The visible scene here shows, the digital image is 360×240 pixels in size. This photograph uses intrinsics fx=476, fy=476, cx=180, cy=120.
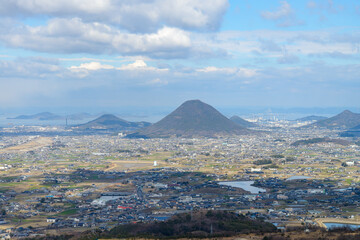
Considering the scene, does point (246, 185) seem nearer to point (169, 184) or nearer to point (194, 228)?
point (169, 184)

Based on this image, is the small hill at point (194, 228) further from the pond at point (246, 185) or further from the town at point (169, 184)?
the pond at point (246, 185)

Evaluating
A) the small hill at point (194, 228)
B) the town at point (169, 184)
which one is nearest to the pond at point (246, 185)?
the town at point (169, 184)

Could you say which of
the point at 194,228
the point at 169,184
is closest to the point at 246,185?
the point at 169,184

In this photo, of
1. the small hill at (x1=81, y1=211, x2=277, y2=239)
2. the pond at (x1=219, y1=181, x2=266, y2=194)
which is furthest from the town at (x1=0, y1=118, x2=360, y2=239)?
the small hill at (x1=81, y1=211, x2=277, y2=239)

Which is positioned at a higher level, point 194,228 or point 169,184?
point 169,184

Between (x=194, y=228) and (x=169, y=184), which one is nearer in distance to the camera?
(x=194, y=228)

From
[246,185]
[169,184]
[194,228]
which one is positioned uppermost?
[169,184]

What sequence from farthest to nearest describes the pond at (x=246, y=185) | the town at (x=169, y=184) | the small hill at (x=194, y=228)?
the pond at (x=246, y=185) < the town at (x=169, y=184) < the small hill at (x=194, y=228)

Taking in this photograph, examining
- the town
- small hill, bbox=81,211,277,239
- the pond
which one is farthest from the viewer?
the pond

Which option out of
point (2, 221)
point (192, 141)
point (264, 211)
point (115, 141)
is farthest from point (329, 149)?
point (2, 221)

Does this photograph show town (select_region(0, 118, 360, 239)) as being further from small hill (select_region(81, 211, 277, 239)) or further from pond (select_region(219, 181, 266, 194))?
small hill (select_region(81, 211, 277, 239))

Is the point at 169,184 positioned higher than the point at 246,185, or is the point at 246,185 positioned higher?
the point at 169,184

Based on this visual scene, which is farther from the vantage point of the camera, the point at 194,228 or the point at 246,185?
the point at 246,185

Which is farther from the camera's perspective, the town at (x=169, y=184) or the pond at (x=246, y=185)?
the pond at (x=246, y=185)
